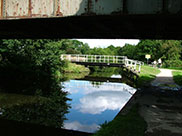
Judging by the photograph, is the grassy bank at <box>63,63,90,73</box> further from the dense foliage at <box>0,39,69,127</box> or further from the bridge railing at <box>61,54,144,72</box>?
the dense foliage at <box>0,39,69,127</box>

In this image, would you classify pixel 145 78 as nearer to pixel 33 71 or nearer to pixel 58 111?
pixel 33 71

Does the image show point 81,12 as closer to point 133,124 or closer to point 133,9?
point 133,9

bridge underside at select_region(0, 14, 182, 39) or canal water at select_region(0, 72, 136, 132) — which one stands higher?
bridge underside at select_region(0, 14, 182, 39)

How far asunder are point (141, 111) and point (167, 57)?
162ft

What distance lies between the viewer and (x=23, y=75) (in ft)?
61.7

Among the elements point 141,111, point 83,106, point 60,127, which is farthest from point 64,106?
point 141,111

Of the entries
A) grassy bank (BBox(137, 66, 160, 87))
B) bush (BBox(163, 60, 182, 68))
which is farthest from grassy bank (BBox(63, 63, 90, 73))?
bush (BBox(163, 60, 182, 68))

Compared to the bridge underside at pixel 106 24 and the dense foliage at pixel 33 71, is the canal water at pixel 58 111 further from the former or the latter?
the bridge underside at pixel 106 24

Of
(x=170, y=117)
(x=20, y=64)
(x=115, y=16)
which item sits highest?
(x=115, y=16)

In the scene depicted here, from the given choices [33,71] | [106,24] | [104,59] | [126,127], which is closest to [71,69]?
[104,59]

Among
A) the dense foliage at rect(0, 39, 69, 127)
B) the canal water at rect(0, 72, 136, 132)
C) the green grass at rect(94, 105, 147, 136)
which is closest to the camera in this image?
the green grass at rect(94, 105, 147, 136)

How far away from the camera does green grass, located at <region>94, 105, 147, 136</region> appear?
509 cm

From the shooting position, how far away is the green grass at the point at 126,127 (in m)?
5.09

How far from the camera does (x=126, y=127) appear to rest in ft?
17.9
